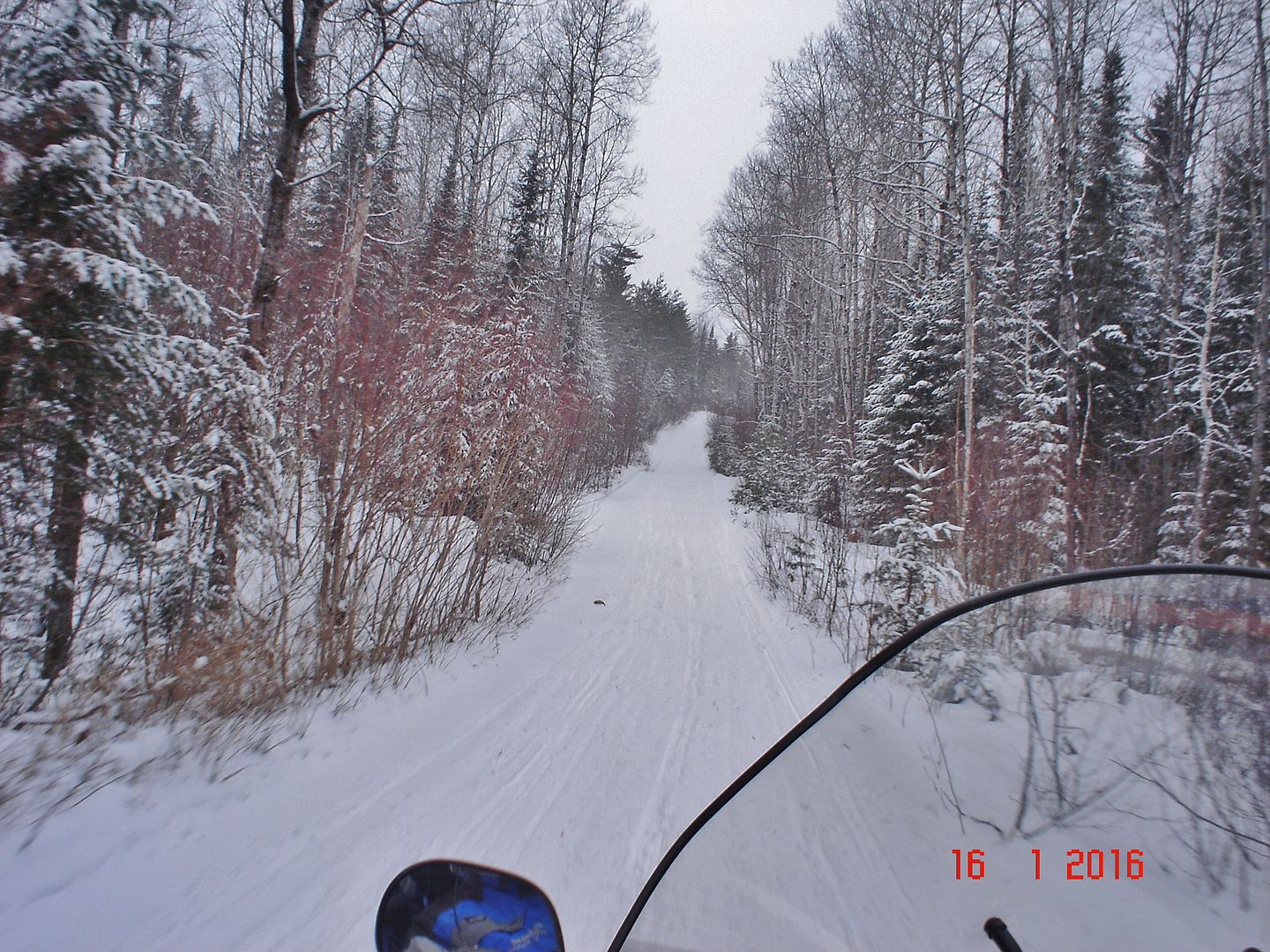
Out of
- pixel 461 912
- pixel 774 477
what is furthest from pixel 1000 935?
pixel 774 477

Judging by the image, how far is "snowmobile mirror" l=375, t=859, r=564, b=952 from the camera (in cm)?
92

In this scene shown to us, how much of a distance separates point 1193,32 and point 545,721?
52.1 feet

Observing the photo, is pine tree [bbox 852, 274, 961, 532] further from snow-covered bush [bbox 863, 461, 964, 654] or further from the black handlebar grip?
the black handlebar grip

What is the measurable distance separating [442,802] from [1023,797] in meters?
3.05

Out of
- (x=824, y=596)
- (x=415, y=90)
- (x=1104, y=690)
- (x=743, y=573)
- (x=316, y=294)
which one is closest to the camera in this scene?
(x=1104, y=690)

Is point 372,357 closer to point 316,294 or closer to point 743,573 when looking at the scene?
point 316,294

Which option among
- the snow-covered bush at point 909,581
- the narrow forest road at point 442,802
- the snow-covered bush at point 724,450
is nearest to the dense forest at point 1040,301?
the snow-covered bush at point 909,581

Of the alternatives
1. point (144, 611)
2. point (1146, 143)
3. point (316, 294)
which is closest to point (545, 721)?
point (144, 611)

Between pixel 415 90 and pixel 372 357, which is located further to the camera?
pixel 415 90

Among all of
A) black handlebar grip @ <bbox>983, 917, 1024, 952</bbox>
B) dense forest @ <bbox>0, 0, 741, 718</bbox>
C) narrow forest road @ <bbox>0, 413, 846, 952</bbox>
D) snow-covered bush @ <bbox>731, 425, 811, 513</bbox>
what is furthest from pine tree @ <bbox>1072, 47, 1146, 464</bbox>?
black handlebar grip @ <bbox>983, 917, 1024, 952</bbox>

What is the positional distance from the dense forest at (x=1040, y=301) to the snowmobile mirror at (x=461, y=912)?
5.26m

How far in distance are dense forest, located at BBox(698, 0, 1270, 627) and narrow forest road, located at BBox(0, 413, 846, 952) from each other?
2456 mm

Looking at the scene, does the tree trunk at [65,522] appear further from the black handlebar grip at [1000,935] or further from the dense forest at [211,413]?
the black handlebar grip at [1000,935]

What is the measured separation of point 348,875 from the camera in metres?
2.41
